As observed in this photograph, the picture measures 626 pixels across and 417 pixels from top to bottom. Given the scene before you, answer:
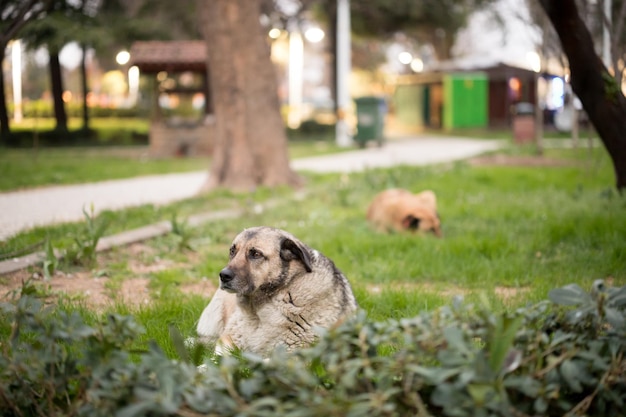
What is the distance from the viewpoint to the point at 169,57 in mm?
24656

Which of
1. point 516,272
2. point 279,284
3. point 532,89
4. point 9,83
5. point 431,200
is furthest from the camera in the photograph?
point 9,83

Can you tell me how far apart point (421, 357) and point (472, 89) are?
37.9m

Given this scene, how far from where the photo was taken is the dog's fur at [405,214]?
9320 millimetres

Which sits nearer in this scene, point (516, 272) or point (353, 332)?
point (353, 332)

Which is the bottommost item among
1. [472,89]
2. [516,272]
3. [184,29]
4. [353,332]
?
[516,272]

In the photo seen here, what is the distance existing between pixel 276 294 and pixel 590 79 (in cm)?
461

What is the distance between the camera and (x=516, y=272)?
7.31 meters

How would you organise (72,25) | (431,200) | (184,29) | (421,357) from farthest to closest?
(184,29)
(72,25)
(431,200)
(421,357)

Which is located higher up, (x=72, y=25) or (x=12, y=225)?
(x=72, y=25)

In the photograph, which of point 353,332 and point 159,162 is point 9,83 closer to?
→ point 159,162

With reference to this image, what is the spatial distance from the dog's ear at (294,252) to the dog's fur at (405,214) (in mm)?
4713

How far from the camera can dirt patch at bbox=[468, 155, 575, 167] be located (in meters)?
18.0

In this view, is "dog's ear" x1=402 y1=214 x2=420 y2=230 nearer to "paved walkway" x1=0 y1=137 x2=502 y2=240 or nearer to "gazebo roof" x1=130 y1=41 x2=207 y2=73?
"paved walkway" x1=0 y1=137 x2=502 y2=240

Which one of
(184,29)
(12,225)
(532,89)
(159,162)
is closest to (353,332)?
(12,225)
